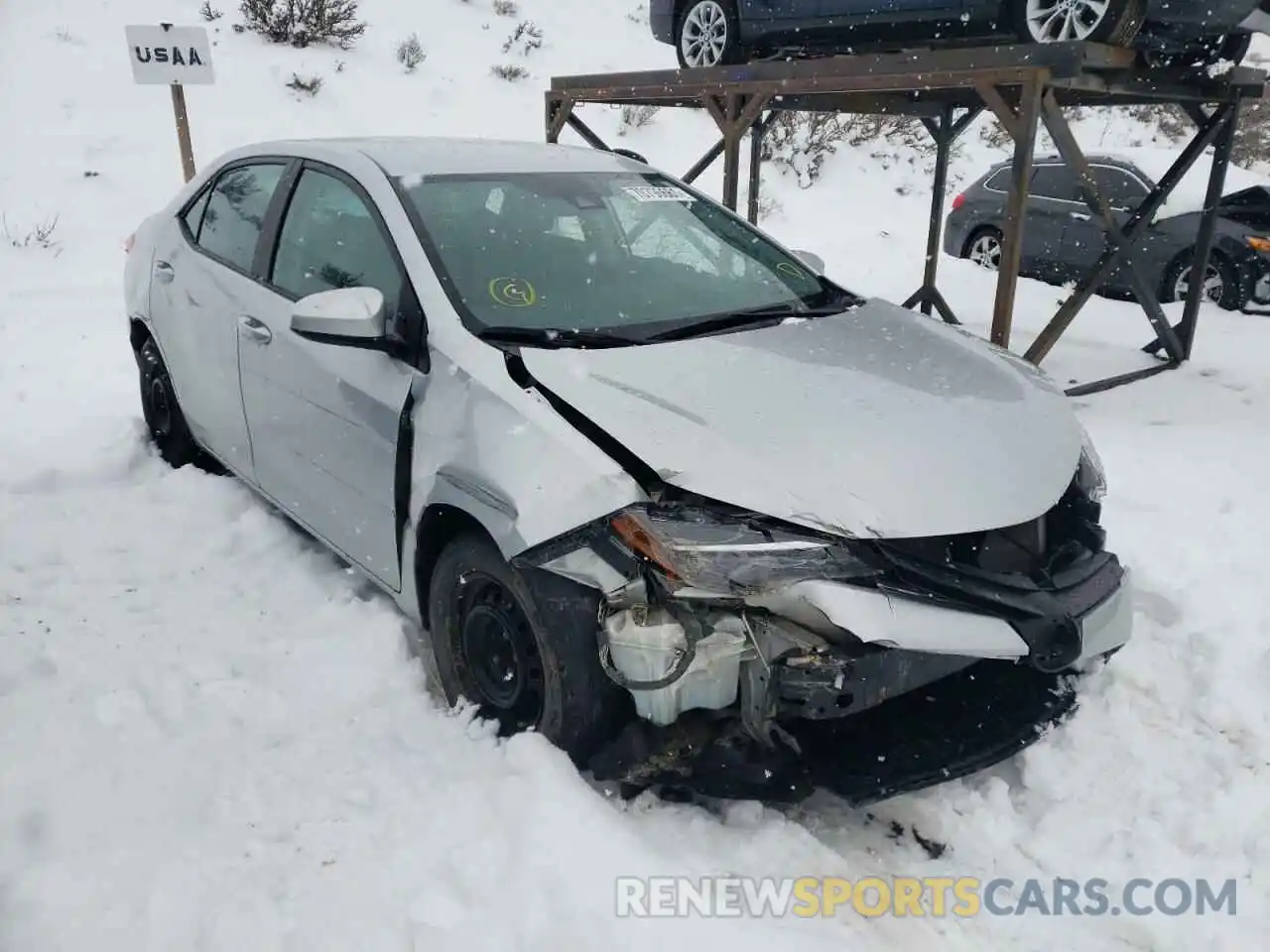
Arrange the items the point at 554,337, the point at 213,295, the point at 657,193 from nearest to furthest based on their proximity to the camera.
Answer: the point at 554,337, the point at 657,193, the point at 213,295

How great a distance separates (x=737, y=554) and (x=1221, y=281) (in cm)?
913

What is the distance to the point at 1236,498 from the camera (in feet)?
14.4

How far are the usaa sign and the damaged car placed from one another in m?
4.11

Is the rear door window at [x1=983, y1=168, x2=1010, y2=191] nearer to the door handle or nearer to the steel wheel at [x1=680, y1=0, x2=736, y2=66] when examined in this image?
the steel wheel at [x1=680, y1=0, x2=736, y2=66]

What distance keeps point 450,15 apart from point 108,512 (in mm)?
15592

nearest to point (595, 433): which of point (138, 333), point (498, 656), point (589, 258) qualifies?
point (498, 656)

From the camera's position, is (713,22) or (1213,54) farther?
(713,22)

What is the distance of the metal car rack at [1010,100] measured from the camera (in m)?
5.33

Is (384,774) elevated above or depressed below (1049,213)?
below

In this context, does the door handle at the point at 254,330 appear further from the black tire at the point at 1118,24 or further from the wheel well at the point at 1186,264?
the wheel well at the point at 1186,264

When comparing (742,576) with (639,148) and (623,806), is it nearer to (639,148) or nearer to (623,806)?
(623,806)

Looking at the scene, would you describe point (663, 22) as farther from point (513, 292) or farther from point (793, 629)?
point (793, 629)

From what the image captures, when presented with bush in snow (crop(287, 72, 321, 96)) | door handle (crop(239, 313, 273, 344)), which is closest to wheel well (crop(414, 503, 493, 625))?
door handle (crop(239, 313, 273, 344))

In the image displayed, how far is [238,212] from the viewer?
3854 mm
